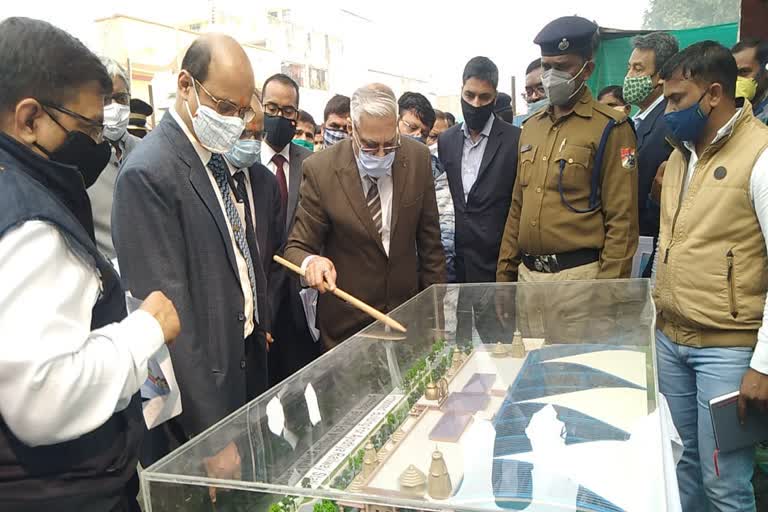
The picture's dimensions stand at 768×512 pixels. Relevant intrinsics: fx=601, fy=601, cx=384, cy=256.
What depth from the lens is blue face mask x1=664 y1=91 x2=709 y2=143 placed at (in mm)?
2410

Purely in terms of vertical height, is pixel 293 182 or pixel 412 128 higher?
pixel 412 128

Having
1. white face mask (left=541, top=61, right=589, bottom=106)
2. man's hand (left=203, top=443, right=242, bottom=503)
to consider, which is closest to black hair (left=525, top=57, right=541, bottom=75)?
white face mask (left=541, top=61, right=589, bottom=106)

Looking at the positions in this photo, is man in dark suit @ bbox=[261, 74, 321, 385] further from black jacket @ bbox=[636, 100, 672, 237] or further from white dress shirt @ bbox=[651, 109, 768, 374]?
black jacket @ bbox=[636, 100, 672, 237]

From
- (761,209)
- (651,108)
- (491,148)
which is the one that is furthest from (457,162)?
(761,209)

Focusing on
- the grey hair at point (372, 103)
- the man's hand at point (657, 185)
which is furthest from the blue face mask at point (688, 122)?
the grey hair at point (372, 103)

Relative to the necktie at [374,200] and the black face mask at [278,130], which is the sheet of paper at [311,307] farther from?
the black face mask at [278,130]

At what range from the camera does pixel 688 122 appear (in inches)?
95.6

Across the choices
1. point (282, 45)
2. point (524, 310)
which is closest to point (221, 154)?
point (524, 310)

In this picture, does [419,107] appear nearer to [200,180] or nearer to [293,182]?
[293,182]

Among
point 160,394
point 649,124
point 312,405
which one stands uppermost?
point 649,124

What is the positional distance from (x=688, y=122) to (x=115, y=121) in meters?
2.83

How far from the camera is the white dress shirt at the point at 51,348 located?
113cm

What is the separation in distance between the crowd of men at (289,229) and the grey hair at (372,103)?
0.02 m

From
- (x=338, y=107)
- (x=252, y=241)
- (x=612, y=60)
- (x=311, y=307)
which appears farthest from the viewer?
(x=612, y=60)
